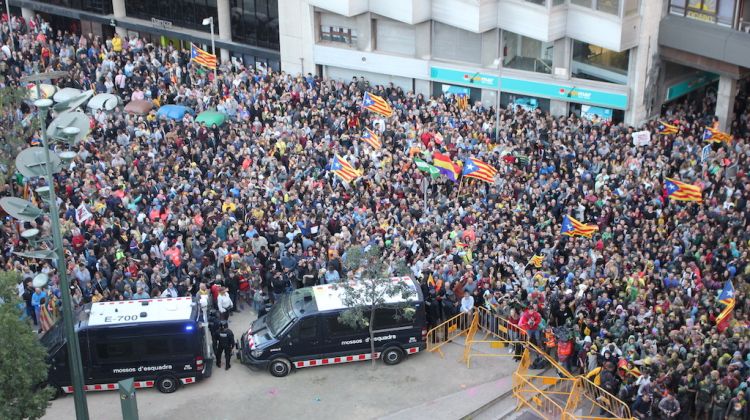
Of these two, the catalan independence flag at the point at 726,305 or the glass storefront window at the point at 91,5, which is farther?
the glass storefront window at the point at 91,5

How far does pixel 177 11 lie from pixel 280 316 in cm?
2742

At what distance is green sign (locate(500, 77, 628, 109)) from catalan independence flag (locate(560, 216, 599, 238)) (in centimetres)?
959

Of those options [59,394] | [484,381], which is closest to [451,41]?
[484,381]

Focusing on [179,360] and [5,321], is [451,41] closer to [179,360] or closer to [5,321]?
[179,360]

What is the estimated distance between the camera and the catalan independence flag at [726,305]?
2152cm

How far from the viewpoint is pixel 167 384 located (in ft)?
73.8

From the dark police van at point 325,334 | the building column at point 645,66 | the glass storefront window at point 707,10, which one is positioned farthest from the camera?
the building column at point 645,66

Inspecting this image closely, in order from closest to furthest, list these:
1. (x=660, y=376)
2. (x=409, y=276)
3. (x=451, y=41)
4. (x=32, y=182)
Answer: (x=660, y=376)
(x=409, y=276)
(x=32, y=182)
(x=451, y=41)

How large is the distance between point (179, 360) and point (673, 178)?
1590 cm

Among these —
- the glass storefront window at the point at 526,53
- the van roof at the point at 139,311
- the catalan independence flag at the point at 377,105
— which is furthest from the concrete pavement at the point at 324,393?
the glass storefront window at the point at 526,53

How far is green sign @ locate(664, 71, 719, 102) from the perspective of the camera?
3590 centimetres

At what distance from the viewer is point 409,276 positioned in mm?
23641

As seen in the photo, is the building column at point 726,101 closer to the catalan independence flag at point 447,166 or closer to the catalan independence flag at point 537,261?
the catalan independence flag at point 447,166

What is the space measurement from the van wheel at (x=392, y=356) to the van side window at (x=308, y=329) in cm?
183
